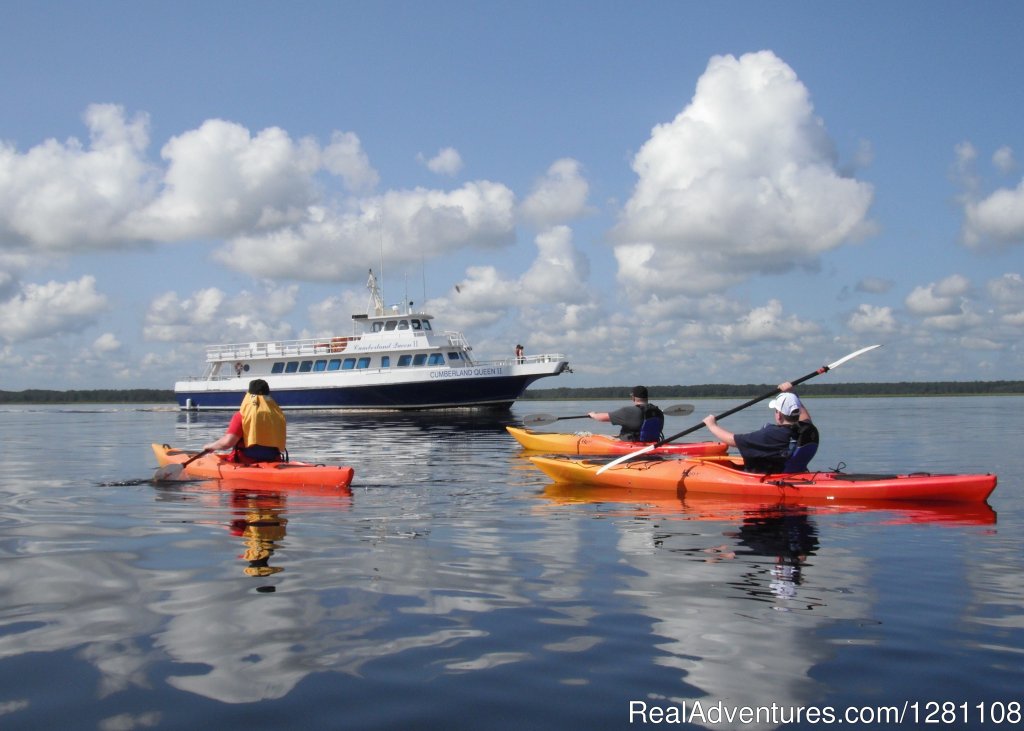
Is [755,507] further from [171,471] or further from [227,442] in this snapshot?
[171,471]

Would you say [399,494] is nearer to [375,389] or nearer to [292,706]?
[292,706]

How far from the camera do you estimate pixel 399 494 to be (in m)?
12.3

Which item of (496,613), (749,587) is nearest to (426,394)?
(749,587)

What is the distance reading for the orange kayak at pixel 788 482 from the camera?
10.9 metres

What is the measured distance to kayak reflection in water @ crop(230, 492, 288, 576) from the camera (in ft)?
23.6

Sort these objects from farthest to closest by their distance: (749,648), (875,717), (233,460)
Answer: (233,460) → (749,648) → (875,717)

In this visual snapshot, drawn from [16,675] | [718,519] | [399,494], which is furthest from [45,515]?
[718,519]

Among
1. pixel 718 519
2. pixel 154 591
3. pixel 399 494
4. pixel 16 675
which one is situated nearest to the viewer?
pixel 16 675

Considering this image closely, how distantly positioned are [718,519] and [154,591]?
620 cm

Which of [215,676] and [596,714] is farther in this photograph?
[215,676]

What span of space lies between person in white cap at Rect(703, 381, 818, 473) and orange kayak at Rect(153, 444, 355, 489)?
5.37 meters

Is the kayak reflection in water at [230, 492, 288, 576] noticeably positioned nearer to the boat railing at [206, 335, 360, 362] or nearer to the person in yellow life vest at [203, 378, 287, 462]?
the person in yellow life vest at [203, 378, 287, 462]

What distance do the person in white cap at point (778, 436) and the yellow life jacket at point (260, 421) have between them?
644cm

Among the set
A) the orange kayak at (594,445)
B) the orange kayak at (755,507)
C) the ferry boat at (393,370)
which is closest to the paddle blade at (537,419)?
the orange kayak at (594,445)
